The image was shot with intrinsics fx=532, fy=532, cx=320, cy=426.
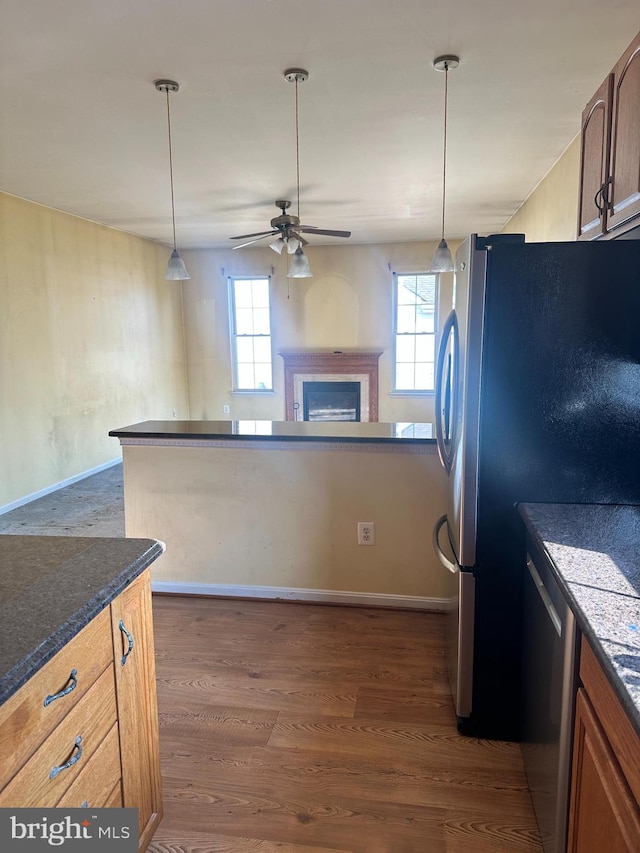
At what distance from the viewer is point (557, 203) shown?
4.04 meters

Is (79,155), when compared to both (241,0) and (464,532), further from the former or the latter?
(464,532)

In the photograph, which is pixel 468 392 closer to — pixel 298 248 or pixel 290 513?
pixel 290 513

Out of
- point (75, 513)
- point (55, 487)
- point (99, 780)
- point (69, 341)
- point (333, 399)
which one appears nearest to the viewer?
point (99, 780)

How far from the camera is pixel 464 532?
1761 mm

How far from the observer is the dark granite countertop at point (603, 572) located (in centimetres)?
90

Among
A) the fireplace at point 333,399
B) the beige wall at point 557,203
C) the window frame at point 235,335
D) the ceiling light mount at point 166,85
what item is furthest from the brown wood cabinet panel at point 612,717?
the window frame at point 235,335

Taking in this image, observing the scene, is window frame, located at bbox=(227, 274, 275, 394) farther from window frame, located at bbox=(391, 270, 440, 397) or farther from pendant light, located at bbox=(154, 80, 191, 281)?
pendant light, located at bbox=(154, 80, 191, 281)

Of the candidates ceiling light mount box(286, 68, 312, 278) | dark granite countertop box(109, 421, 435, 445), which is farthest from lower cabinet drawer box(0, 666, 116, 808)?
ceiling light mount box(286, 68, 312, 278)

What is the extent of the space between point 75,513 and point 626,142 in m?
4.50

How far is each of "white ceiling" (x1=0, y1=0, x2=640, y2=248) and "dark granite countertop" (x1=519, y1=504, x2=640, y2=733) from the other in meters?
1.99

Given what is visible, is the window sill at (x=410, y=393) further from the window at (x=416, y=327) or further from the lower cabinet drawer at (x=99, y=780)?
the lower cabinet drawer at (x=99, y=780)

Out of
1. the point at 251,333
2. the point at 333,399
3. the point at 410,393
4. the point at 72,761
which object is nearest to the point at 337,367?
the point at 333,399

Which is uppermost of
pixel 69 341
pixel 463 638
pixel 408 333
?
pixel 408 333

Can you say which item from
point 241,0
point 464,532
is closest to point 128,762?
point 464,532
